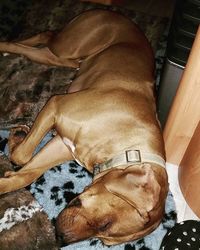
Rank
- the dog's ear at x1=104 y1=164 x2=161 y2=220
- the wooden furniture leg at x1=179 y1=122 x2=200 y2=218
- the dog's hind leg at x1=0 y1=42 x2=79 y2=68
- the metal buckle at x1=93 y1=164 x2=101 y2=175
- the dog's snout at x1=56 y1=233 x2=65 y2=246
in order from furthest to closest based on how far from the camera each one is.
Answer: the dog's hind leg at x1=0 y1=42 x2=79 y2=68, the wooden furniture leg at x1=179 y1=122 x2=200 y2=218, the metal buckle at x1=93 y1=164 x2=101 y2=175, the dog's snout at x1=56 y1=233 x2=65 y2=246, the dog's ear at x1=104 y1=164 x2=161 y2=220

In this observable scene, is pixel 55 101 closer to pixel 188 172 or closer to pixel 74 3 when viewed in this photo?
pixel 188 172

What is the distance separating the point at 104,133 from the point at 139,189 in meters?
0.49

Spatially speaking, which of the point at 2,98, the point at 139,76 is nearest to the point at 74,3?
the point at 2,98

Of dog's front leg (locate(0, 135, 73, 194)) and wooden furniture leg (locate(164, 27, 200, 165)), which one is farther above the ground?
wooden furniture leg (locate(164, 27, 200, 165))

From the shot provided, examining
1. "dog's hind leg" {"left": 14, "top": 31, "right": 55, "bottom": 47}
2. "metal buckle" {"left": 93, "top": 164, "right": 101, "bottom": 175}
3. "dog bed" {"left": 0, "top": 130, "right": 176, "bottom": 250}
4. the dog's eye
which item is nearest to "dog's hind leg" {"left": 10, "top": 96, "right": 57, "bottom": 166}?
"dog bed" {"left": 0, "top": 130, "right": 176, "bottom": 250}

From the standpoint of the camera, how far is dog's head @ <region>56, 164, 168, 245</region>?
1.83 meters

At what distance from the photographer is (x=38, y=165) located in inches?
97.1

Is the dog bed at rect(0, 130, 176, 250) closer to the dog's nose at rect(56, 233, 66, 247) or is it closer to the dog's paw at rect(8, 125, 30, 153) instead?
the dog's paw at rect(8, 125, 30, 153)

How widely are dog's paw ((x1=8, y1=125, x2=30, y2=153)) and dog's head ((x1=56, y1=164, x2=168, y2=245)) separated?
0.84 m

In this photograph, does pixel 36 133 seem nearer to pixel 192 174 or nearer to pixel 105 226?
pixel 105 226

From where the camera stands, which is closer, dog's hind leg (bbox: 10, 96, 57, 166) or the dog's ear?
the dog's ear

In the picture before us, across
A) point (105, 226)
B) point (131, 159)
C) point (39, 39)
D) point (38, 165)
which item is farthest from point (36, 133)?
point (39, 39)

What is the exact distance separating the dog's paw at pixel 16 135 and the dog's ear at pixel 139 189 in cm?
98

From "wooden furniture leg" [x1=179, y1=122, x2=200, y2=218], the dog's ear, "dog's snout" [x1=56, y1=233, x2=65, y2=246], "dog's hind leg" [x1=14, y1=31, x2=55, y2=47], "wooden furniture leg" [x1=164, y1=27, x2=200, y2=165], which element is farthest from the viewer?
"dog's hind leg" [x1=14, y1=31, x2=55, y2=47]
